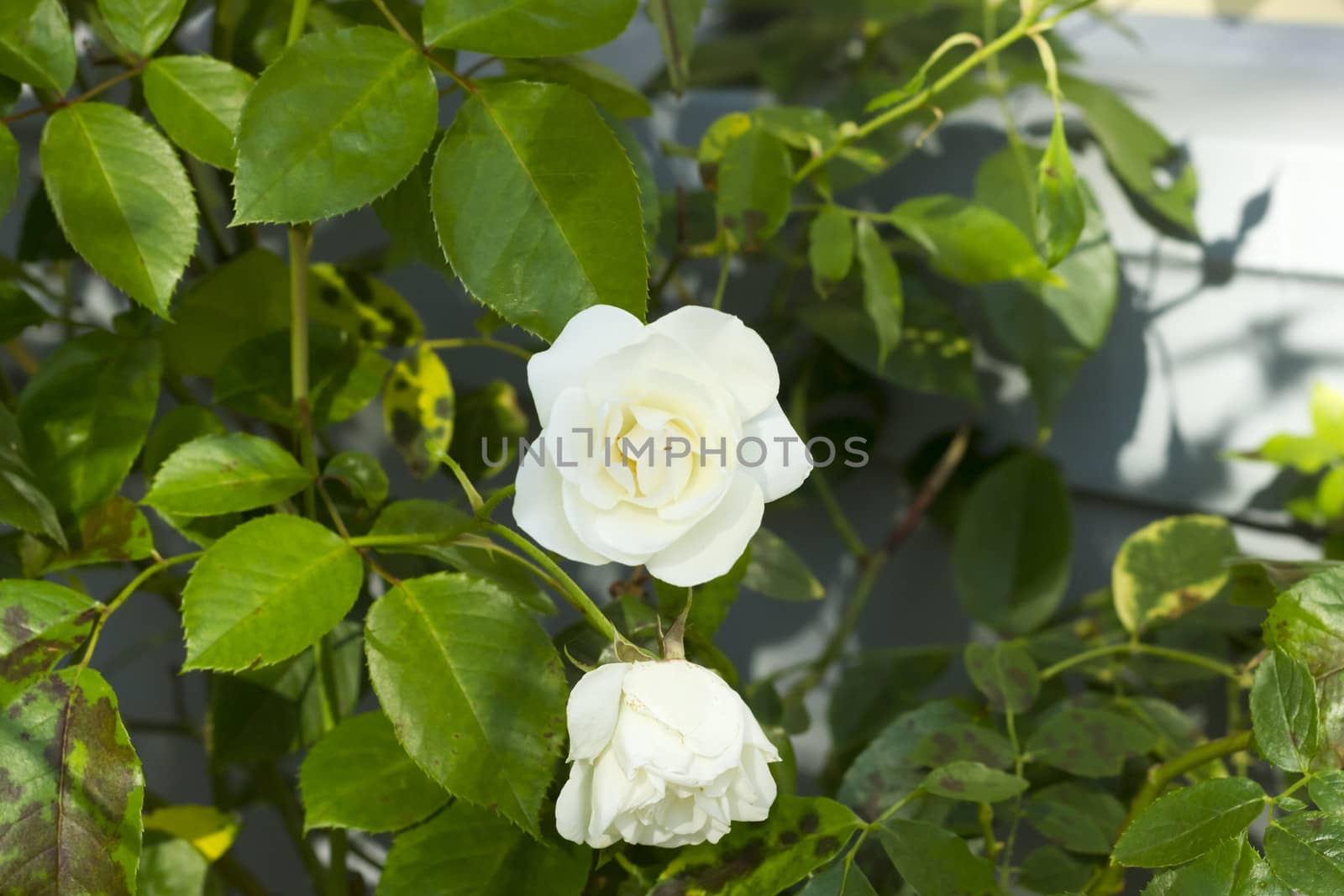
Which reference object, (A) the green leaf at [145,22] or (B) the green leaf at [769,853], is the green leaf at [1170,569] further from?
(A) the green leaf at [145,22]

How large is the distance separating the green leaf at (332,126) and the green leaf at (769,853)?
0.28m

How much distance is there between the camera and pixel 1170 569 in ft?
2.06

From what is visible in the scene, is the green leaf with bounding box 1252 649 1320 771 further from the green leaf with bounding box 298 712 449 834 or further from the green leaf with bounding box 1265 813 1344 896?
the green leaf with bounding box 298 712 449 834

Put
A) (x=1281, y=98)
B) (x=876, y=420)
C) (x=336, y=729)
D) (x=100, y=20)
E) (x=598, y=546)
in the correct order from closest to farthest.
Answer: (x=598, y=546), (x=336, y=729), (x=100, y=20), (x=1281, y=98), (x=876, y=420)

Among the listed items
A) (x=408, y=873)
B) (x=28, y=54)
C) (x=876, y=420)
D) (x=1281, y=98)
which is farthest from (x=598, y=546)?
(x=1281, y=98)

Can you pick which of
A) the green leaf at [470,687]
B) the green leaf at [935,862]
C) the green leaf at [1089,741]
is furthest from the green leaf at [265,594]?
the green leaf at [1089,741]

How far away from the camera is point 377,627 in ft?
1.26

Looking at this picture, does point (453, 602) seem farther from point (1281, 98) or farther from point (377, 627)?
point (1281, 98)

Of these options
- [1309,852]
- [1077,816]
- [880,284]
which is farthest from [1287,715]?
[880,284]

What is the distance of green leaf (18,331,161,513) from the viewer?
46cm

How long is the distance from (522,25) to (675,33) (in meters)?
0.11

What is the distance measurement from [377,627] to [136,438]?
0.18 meters

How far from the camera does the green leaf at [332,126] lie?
14.5 inches

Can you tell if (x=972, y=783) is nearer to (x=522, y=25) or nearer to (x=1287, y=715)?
(x=1287, y=715)
